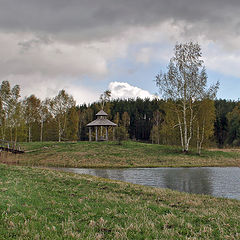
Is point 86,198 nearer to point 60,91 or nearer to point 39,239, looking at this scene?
point 39,239

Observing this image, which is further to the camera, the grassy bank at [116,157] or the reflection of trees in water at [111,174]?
the grassy bank at [116,157]

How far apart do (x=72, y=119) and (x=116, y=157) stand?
3677cm

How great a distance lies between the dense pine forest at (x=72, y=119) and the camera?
5461 cm

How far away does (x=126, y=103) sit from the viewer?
117m

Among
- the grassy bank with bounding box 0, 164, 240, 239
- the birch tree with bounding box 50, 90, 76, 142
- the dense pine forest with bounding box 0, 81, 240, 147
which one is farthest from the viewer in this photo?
the birch tree with bounding box 50, 90, 76, 142

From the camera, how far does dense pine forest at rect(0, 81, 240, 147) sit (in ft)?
179

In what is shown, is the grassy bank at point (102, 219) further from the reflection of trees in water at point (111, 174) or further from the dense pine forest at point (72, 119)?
the dense pine forest at point (72, 119)

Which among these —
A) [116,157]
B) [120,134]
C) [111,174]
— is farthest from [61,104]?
[111,174]

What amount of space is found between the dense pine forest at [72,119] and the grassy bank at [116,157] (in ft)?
20.1

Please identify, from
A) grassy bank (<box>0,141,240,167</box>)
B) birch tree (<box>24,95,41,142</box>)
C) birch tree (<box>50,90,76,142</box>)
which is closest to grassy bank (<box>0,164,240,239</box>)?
grassy bank (<box>0,141,240,167</box>)

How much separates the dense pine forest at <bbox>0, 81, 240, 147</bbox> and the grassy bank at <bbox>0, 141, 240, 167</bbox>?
6.13 meters

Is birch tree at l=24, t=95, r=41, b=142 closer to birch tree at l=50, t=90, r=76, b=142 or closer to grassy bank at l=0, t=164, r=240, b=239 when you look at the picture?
birch tree at l=50, t=90, r=76, b=142

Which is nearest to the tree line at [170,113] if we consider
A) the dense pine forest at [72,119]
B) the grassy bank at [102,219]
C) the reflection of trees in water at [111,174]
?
the dense pine forest at [72,119]

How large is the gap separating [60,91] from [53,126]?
648 inches
